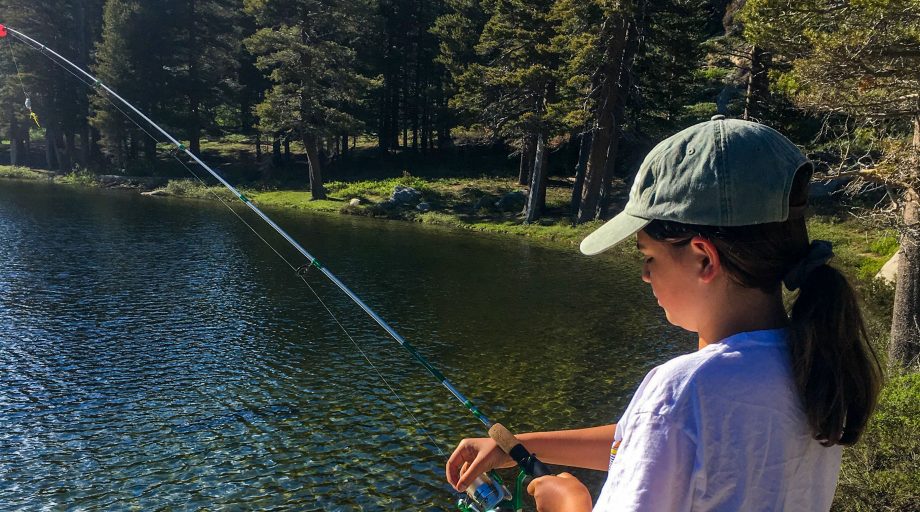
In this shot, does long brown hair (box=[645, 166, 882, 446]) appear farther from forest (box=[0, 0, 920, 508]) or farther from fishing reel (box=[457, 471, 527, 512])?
forest (box=[0, 0, 920, 508])

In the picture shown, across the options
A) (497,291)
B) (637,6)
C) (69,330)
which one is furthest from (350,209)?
(69,330)

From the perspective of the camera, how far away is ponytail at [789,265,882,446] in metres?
1.70

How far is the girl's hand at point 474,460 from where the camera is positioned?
2.89 m

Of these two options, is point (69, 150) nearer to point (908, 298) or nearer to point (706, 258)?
point (908, 298)

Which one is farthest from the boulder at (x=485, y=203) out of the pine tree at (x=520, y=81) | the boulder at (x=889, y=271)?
the boulder at (x=889, y=271)

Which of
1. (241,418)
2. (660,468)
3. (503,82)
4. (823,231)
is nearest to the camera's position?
(660,468)

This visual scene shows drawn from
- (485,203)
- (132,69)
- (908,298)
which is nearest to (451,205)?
(485,203)

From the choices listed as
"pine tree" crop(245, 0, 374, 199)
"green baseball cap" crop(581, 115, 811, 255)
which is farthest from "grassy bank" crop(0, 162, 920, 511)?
"pine tree" crop(245, 0, 374, 199)

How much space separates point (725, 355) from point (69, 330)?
15879 mm

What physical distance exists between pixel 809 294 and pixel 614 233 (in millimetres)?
514

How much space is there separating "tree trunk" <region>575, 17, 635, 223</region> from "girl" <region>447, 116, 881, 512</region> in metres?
31.7

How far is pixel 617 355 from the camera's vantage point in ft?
48.8

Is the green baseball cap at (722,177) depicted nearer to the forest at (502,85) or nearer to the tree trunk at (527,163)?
the forest at (502,85)

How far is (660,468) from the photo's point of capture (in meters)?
1.62
